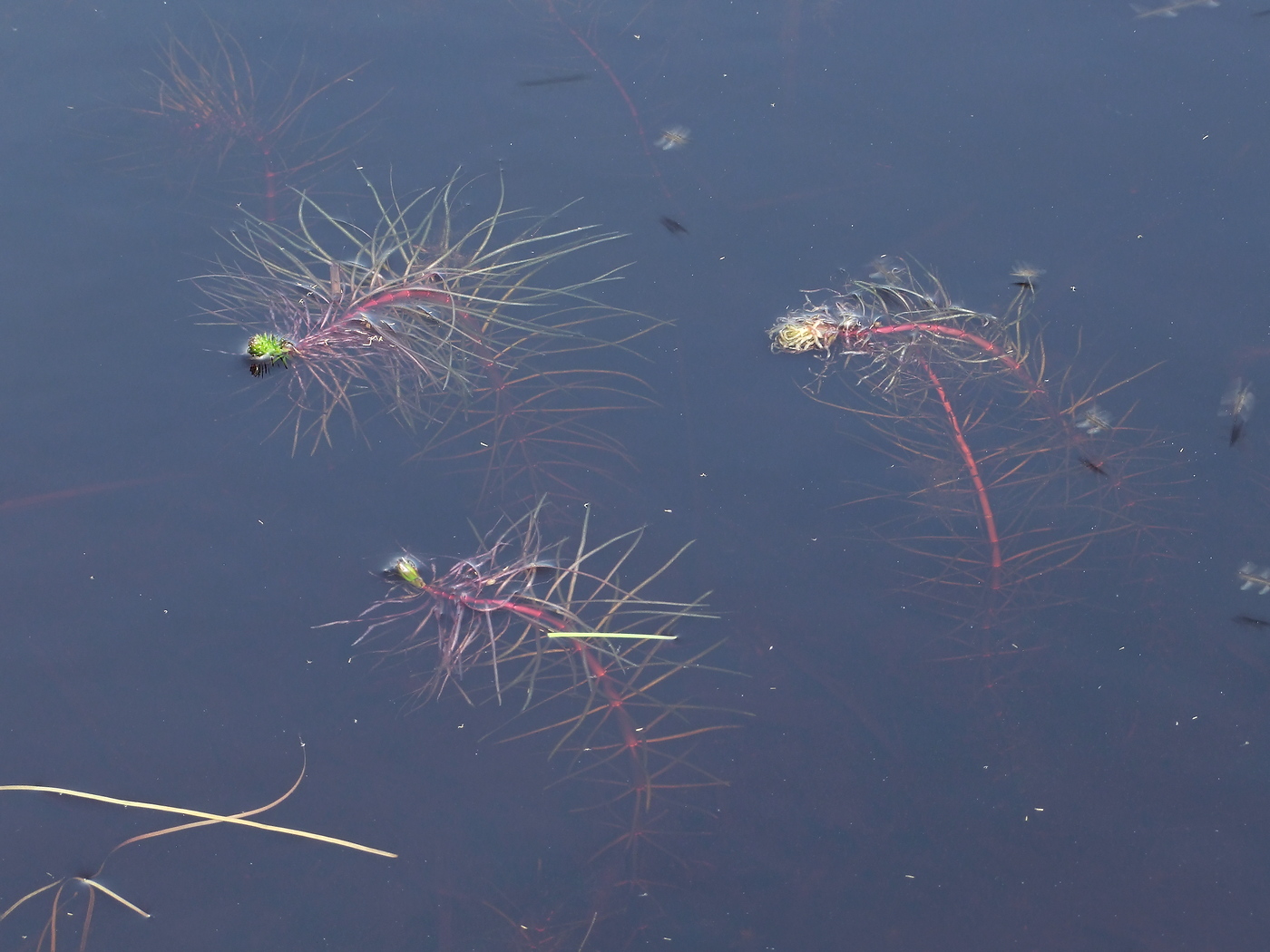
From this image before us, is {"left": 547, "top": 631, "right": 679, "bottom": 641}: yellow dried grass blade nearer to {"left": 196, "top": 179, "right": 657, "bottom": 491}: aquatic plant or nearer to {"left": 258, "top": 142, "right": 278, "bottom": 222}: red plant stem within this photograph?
{"left": 196, "top": 179, "right": 657, "bottom": 491}: aquatic plant

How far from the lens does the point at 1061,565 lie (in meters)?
2.24

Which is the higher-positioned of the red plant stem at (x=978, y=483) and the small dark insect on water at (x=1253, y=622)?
the red plant stem at (x=978, y=483)

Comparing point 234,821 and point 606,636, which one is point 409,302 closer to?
point 606,636

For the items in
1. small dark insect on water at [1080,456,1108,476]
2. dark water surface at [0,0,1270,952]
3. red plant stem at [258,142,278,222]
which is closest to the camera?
dark water surface at [0,0,1270,952]

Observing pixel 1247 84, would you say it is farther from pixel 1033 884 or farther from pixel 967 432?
pixel 1033 884

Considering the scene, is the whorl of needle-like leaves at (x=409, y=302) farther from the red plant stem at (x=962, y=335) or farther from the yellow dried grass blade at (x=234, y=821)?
the yellow dried grass blade at (x=234, y=821)

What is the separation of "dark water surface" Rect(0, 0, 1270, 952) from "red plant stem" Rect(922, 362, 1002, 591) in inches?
1.5

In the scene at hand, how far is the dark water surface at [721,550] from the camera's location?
78.7 inches

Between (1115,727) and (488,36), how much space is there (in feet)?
8.55

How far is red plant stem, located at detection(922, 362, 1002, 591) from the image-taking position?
7.33 feet

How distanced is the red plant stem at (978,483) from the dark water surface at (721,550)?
4 centimetres

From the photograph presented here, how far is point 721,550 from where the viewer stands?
2229mm

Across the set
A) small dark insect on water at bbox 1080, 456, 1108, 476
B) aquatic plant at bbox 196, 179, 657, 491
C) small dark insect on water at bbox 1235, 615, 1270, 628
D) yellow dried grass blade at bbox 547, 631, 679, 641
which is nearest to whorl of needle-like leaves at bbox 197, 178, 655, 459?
aquatic plant at bbox 196, 179, 657, 491

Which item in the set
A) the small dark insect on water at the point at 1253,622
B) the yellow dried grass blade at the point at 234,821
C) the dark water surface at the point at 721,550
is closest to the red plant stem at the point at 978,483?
the dark water surface at the point at 721,550
